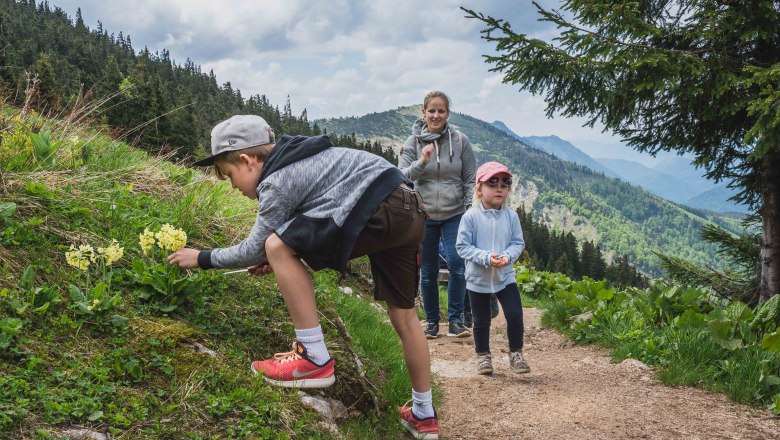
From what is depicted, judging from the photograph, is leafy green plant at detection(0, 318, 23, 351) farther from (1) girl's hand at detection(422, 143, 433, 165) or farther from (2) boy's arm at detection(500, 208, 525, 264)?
(1) girl's hand at detection(422, 143, 433, 165)

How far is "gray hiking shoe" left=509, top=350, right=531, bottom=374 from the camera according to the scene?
16.0 feet

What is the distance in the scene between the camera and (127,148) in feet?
18.4

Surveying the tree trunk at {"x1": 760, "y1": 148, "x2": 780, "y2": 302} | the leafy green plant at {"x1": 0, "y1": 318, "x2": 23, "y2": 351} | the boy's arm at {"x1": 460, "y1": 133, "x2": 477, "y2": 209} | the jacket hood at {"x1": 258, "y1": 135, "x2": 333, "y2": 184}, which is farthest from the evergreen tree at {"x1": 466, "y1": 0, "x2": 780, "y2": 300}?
the leafy green plant at {"x1": 0, "y1": 318, "x2": 23, "y2": 351}

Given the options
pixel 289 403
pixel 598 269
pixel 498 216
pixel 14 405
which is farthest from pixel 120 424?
pixel 598 269

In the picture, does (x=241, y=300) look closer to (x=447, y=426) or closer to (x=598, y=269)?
(x=447, y=426)

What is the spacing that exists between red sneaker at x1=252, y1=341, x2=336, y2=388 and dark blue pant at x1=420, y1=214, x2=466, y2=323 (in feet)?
10.6

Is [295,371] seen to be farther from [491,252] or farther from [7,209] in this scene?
[491,252]

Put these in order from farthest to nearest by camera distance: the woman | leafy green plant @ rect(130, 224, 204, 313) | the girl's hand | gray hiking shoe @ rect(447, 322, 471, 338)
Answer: gray hiking shoe @ rect(447, 322, 471, 338), the woman, the girl's hand, leafy green plant @ rect(130, 224, 204, 313)

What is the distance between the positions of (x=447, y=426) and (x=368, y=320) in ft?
5.41

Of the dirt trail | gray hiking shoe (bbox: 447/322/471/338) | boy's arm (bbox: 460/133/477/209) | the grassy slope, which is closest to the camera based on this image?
the grassy slope

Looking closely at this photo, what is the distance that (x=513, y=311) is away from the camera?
15.6 feet

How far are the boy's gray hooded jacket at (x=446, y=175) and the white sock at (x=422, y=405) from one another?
296 cm

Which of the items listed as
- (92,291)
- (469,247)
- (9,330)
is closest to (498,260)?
(469,247)

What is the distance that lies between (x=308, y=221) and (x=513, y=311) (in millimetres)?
2735
